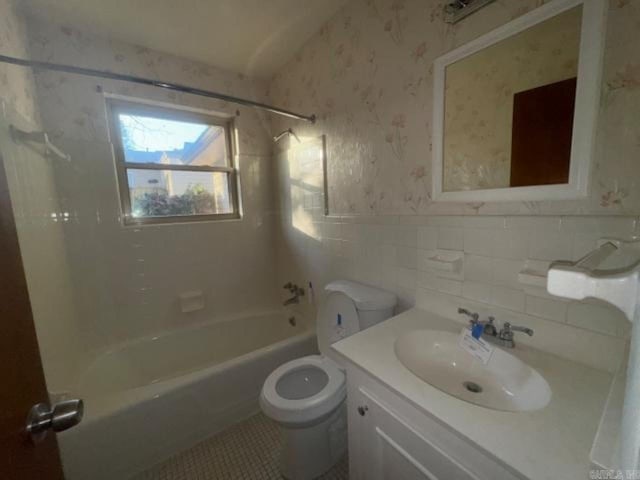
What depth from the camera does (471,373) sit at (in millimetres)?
979

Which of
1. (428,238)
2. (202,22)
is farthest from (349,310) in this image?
(202,22)

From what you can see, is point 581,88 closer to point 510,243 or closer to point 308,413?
point 510,243

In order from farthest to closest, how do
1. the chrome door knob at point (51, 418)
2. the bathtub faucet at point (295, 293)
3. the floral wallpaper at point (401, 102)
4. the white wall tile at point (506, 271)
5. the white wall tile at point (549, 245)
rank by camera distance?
the bathtub faucet at point (295, 293) < the white wall tile at point (506, 271) < the white wall tile at point (549, 245) < the floral wallpaper at point (401, 102) < the chrome door knob at point (51, 418)

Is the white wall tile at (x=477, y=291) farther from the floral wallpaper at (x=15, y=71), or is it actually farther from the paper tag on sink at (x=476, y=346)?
the floral wallpaper at (x=15, y=71)

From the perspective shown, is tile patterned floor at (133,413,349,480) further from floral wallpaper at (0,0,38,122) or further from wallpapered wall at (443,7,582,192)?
floral wallpaper at (0,0,38,122)

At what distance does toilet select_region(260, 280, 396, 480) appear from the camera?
3.83 ft

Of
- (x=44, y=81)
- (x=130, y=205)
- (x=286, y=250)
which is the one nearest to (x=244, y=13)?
(x=44, y=81)

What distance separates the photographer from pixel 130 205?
6.45ft

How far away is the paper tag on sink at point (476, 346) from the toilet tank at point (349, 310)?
1.33 feet

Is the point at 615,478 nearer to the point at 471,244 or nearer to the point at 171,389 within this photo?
the point at 471,244

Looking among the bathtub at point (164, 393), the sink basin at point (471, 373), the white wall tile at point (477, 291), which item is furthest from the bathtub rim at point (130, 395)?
the white wall tile at point (477, 291)

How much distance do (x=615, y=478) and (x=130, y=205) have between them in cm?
251

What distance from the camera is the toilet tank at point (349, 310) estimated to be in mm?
1346

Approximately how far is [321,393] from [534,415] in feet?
2.75
